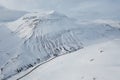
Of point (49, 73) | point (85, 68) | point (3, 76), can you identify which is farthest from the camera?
point (3, 76)

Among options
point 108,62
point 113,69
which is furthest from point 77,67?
point 113,69

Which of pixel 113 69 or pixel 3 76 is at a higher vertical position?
pixel 113 69

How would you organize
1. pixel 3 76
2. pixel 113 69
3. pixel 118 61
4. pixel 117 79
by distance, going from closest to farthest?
pixel 117 79
pixel 113 69
pixel 118 61
pixel 3 76

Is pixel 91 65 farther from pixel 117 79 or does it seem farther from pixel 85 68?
pixel 117 79

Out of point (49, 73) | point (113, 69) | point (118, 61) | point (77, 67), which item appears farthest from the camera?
point (49, 73)

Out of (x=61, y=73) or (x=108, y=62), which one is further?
(x=61, y=73)

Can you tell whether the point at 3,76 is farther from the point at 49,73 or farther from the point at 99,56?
the point at 99,56

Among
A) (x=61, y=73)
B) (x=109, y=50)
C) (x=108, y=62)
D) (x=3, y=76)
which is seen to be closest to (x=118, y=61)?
(x=108, y=62)

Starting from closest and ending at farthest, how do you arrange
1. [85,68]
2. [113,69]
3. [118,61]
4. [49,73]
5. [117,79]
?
[117,79] → [113,69] → [118,61] → [85,68] → [49,73]

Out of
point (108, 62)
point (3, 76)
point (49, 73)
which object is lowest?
point (3, 76)
